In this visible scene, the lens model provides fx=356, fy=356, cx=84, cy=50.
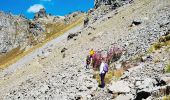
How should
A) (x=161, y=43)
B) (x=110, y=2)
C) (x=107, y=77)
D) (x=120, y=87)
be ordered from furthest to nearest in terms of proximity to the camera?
1. (x=110, y=2)
2. (x=161, y=43)
3. (x=107, y=77)
4. (x=120, y=87)

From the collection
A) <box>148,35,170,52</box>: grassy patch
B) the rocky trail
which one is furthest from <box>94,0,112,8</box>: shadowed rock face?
<box>148,35,170,52</box>: grassy patch

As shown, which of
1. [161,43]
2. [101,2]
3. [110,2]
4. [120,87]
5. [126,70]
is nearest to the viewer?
[120,87]

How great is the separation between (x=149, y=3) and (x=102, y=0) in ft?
81.3

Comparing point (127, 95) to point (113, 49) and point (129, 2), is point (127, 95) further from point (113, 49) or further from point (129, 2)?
point (129, 2)

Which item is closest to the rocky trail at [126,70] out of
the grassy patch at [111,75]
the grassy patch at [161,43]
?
the grassy patch at [161,43]

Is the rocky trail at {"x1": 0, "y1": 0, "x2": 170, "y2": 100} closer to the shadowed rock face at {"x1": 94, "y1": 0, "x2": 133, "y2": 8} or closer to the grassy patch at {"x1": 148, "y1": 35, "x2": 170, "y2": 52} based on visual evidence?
the grassy patch at {"x1": 148, "y1": 35, "x2": 170, "y2": 52}

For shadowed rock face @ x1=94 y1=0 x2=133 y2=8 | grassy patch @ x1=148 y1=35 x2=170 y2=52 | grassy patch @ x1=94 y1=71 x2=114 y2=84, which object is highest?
shadowed rock face @ x1=94 y1=0 x2=133 y2=8

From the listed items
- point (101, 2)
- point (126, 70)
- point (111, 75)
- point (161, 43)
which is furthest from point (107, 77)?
point (101, 2)

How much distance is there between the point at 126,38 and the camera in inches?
1539

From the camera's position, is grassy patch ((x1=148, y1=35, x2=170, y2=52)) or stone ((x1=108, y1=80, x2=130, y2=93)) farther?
grassy patch ((x1=148, y1=35, x2=170, y2=52))

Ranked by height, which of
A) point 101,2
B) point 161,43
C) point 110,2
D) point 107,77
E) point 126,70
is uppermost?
point 101,2

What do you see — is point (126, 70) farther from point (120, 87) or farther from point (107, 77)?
point (120, 87)

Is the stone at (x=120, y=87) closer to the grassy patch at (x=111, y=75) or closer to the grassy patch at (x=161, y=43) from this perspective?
the grassy patch at (x=111, y=75)

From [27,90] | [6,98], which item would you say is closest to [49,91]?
[27,90]
